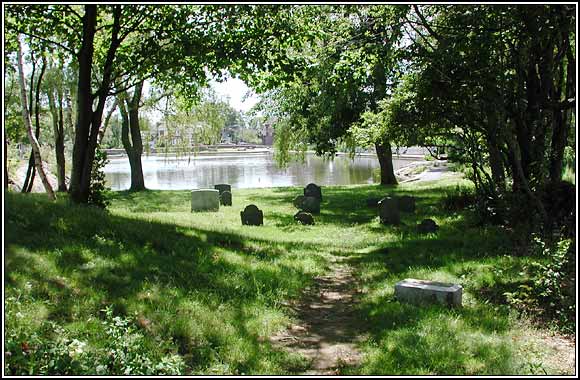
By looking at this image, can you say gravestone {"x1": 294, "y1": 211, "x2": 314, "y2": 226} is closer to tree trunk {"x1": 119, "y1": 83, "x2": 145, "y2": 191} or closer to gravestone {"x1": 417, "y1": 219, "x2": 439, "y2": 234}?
gravestone {"x1": 417, "y1": 219, "x2": 439, "y2": 234}

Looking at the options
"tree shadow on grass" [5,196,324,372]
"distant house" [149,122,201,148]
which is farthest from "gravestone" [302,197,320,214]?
"distant house" [149,122,201,148]

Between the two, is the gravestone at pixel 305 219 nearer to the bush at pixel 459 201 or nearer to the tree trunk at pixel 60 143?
the bush at pixel 459 201

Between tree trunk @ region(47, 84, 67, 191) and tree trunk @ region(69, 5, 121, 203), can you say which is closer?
tree trunk @ region(69, 5, 121, 203)

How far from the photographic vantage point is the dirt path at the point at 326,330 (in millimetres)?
5535

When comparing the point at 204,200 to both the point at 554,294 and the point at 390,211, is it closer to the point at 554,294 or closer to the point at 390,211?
the point at 390,211

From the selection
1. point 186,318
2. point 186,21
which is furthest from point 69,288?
point 186,21

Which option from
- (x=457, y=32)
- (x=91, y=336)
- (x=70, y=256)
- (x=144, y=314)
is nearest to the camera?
(x=91, y=336)

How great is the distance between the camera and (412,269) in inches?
353

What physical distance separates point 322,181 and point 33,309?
35.9 meters

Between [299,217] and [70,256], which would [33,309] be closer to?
[70,256]

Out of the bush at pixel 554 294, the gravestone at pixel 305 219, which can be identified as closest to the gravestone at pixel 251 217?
the gravestone at pixel 305 219

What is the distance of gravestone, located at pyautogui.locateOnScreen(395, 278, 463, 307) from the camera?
268 inches

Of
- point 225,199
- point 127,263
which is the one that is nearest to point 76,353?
point 127,263

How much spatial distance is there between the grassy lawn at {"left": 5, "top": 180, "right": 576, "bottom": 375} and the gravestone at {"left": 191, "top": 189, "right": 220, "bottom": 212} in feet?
22.8
